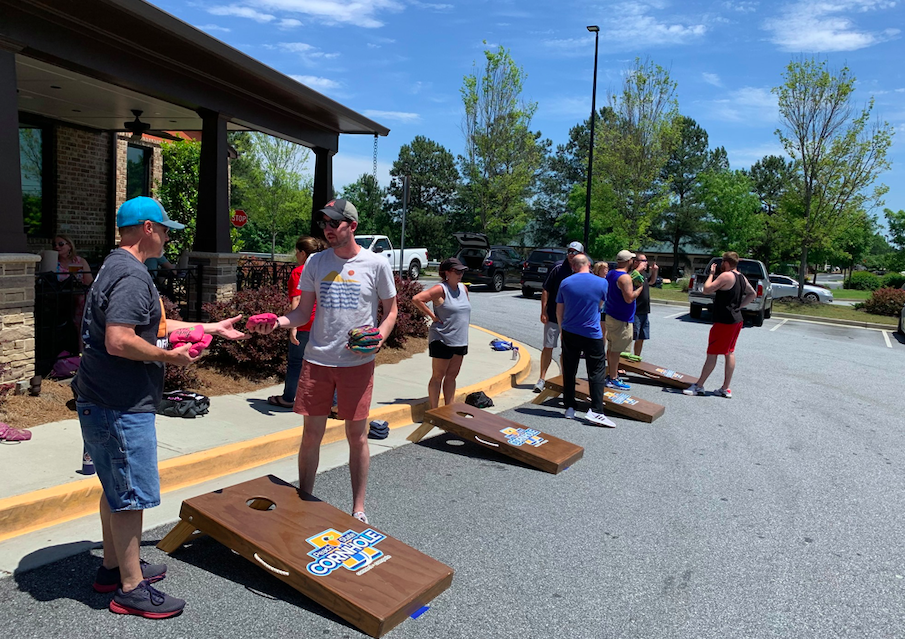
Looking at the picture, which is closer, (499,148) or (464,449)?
(464,449)

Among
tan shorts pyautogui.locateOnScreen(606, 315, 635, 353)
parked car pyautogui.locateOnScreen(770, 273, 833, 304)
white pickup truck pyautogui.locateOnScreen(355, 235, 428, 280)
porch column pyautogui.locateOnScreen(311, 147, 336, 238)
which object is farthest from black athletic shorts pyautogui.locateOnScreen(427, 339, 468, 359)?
parked car pyautogui.locateOnScreen(770, 273, 833, 304)

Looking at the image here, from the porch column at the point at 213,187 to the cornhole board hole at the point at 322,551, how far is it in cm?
625

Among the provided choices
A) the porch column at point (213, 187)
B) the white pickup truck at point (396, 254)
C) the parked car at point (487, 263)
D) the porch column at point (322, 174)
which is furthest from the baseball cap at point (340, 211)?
the white pickup truck at point (396, 254)

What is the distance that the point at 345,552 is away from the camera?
134 inches

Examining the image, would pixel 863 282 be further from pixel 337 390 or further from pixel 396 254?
pixel 337 390

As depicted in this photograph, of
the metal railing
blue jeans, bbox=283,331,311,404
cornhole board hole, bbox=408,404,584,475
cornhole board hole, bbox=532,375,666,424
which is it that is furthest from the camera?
the metal railing

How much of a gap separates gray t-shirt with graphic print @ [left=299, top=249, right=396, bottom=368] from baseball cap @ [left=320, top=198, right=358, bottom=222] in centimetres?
23

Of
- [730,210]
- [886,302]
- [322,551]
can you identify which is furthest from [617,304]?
[730,210]

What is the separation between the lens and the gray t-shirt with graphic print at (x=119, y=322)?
9.32 feet

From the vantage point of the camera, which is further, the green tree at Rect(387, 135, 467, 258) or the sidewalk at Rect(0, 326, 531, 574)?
the green tree at Rect(387, 135, 467, 258)

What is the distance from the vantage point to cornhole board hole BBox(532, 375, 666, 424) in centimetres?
726

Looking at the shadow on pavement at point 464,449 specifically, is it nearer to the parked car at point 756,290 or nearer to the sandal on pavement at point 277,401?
the sandal on pavement at point 277,401

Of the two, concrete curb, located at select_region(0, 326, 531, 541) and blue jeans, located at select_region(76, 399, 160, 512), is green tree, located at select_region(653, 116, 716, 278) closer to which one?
concrete curb, located at select_region(0, 326, 531, 541)

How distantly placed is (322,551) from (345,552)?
12 cm
